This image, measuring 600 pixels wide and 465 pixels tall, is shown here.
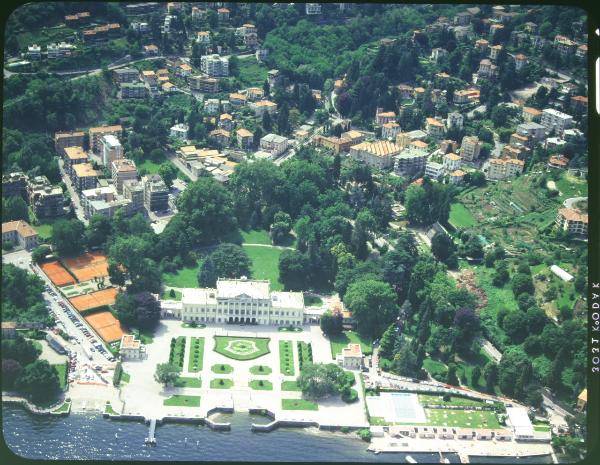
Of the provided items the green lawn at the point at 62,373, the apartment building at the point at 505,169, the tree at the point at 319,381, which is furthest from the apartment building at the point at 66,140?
the tree at the point at 319,381

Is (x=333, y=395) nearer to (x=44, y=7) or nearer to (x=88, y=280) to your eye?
(x=88, y=280)

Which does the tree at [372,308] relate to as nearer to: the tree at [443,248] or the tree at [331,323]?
the tree at [331,323]

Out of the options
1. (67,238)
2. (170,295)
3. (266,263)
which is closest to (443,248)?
(266,263)

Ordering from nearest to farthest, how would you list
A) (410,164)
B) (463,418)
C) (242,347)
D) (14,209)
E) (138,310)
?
(463,418)
(242,347)
(138,310)
(14,209)
(410,164)

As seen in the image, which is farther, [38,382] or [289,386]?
[289,386]

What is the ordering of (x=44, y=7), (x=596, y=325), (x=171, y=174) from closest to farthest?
(x=596, y=325), (x=171, y=174), (x=44, y=7)

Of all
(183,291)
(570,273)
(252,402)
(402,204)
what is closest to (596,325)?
(252,402)

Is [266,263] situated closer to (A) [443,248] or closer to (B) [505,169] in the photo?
(A) [443,248]
